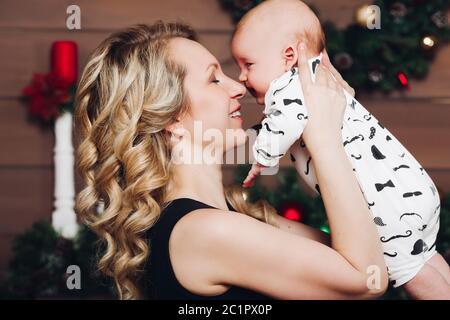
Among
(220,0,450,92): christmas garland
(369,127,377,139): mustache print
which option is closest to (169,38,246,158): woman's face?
(369,127,377,139): mustache print

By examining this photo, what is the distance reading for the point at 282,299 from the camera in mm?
1261

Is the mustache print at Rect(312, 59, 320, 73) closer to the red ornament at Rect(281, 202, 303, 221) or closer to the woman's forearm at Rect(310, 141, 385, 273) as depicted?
the woman's forearm at Rect(310, 141, 385, 273)

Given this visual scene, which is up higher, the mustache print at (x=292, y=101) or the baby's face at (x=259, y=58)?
the baby's face at (x=259, y=58)

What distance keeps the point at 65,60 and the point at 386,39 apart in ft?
3.69

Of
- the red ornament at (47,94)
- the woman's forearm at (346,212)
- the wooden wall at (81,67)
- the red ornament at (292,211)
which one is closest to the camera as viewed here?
the woman's forearm at (346,212)

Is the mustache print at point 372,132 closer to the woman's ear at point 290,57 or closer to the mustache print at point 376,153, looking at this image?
the mustache print at point 376,153

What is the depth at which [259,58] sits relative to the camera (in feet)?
4.96

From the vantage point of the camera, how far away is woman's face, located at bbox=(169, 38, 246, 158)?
135cm

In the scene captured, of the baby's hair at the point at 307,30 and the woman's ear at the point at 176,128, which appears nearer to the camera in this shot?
the woman's ear at the point at 176,128

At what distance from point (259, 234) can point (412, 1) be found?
1.52m

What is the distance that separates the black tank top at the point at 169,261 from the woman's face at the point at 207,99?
0.43 feet

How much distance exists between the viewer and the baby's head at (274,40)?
1499 mm

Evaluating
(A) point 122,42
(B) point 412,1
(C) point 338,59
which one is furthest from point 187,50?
(B) point 412,1

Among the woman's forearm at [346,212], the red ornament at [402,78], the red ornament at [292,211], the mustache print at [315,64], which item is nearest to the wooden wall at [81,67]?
the red ornament at [402,78]
